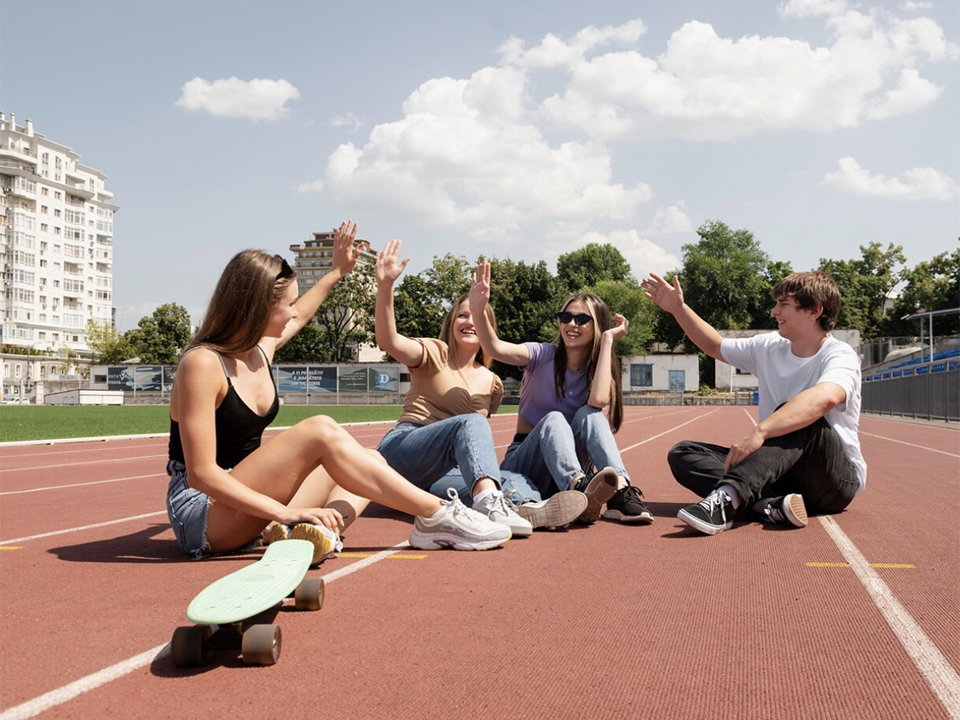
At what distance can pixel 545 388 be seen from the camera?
237 inches

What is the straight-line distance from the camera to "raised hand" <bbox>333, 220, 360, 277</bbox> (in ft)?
19.0

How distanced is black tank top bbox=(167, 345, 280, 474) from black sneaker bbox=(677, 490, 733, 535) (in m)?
2.50

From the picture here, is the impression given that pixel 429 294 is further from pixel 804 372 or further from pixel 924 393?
pixel 804 372

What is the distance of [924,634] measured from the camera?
303cm

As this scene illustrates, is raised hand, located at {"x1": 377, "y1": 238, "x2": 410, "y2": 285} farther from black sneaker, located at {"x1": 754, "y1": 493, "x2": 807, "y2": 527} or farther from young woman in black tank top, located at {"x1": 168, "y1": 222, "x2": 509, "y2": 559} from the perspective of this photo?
black sneaker, located at {"x1": 754, "y1": 493, "x2": 807, "y2": 527}

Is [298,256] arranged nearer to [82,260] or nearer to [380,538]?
[82,260]

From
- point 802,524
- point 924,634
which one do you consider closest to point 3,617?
point 924,634

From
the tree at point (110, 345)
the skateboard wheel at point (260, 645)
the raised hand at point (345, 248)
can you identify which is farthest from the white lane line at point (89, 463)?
the tree at point (110, 345)

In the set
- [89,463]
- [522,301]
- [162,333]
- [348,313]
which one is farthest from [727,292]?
[89,463]

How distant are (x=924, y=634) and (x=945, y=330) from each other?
248 feet

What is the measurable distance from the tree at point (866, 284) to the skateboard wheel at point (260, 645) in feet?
273

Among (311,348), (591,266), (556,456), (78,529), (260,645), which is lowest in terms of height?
(78,529)

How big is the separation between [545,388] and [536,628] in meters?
3.02

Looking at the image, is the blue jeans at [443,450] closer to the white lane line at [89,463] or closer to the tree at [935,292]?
the white lane line at [89,463]
